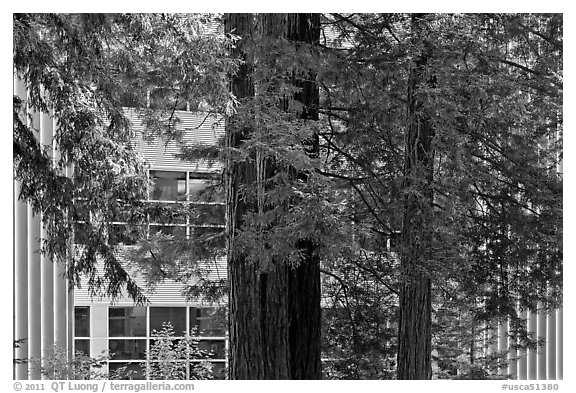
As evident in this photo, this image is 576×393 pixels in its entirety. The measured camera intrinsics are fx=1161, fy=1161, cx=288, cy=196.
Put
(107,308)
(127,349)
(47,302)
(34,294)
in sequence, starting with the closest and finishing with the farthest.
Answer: (34,294)
(47,302)
(127,349)
(107,308)

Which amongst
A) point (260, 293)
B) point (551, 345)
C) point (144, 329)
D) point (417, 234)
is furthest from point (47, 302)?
point (551, 345)

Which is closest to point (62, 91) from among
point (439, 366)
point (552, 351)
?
point (439, 366)

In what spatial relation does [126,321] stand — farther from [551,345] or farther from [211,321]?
[551,345]

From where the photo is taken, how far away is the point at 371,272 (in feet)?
38.6

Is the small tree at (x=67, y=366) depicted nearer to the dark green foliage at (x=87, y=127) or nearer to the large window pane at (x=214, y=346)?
the large window pane at (x=214, y=346)

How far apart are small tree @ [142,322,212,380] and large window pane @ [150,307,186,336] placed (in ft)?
2.64

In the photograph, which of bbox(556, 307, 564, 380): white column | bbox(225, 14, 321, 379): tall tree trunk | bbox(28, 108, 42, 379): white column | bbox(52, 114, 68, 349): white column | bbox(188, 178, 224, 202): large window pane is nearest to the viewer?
bbox(225, 14, 321, 379): tall tree trunk

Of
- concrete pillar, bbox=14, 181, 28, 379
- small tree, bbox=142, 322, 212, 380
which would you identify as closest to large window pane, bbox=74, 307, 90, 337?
small tree, bbox=142, 322, 212, 380

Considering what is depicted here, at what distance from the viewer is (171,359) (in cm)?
1510

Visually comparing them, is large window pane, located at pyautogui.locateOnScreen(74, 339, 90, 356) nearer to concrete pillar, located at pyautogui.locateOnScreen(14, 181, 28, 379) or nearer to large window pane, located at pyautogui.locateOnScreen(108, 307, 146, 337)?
large window pane, located at pyautogui.locateOnScreen(108, 307, 146, 337)

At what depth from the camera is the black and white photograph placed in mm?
8758

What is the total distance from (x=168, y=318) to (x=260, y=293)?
7997 millimetres

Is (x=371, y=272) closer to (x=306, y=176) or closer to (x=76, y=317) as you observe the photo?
(x=306, y=176)

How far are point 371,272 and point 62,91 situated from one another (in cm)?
374
